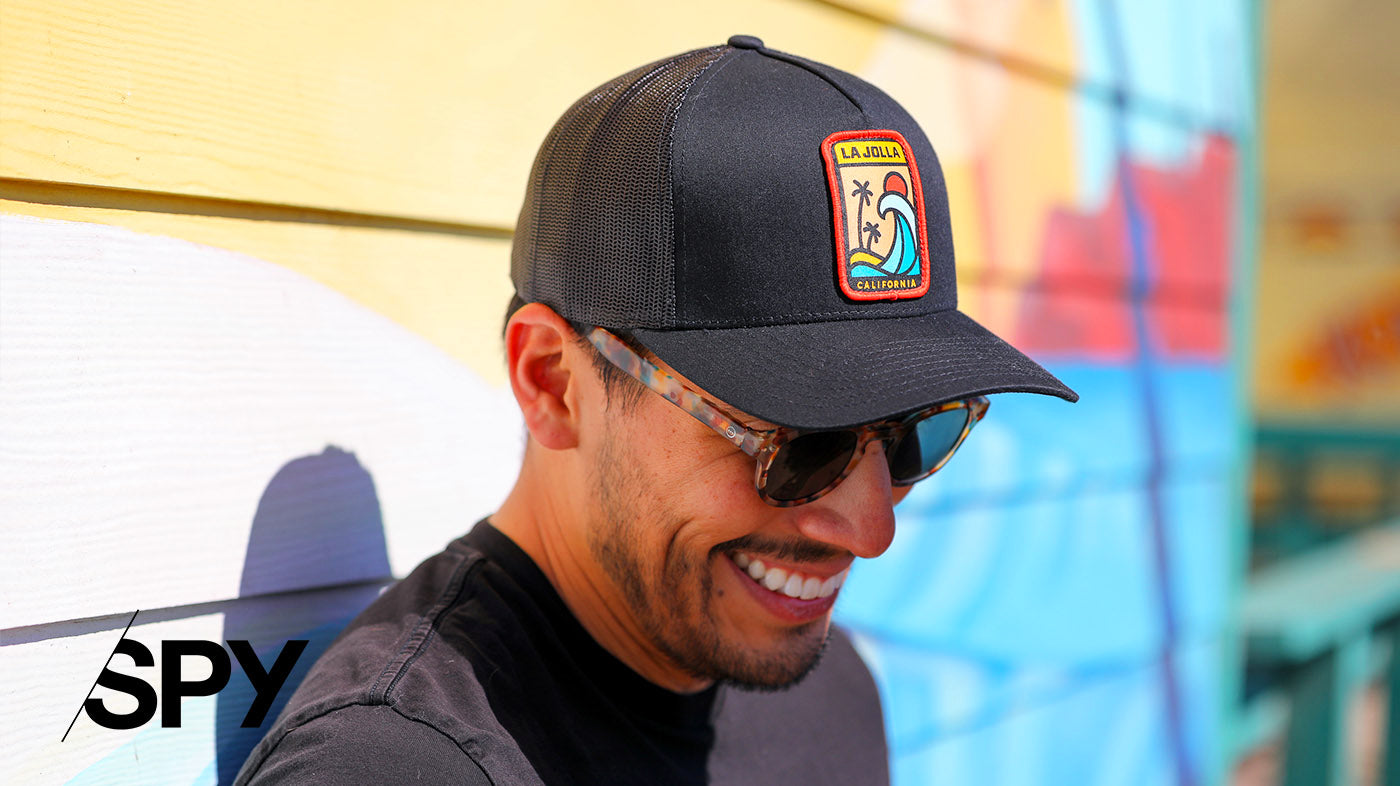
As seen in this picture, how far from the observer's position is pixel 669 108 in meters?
1.17

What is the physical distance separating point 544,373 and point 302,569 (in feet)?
1.31

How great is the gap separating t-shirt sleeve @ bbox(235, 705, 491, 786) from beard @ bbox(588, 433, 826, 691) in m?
0.28

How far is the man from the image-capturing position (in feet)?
3.67

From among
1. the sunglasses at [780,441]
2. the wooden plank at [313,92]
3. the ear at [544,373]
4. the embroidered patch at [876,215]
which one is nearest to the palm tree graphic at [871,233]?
the embroidered patch at [876,215]

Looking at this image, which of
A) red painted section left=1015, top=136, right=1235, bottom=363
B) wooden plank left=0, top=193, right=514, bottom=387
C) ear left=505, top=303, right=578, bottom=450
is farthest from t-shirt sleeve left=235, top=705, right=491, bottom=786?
red painted section left=1015, top=136, right=1235, bottom=363

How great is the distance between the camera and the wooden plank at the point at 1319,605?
377 centimetres

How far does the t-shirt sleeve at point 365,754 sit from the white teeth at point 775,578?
0.38m

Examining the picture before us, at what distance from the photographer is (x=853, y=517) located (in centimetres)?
124

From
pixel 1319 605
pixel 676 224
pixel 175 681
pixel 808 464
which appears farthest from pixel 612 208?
pixel 1319 605

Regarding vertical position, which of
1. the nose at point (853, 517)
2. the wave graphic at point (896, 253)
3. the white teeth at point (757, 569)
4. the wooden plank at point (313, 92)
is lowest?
the white teeth at point (757, 569)

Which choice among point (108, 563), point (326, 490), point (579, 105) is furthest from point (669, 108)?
point (108, 563)

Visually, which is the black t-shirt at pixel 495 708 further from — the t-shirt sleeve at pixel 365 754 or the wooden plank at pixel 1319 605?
the wooden plank at pixel 1319 605

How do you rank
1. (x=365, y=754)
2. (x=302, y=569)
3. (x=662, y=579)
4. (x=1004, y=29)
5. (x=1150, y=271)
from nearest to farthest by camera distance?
(x=365, y=754)
(x=662, y=579)
(x=302, y=569)
(x=1004, y=29)
(x=1150, y=271)

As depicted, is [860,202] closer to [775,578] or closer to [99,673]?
[775,578]
